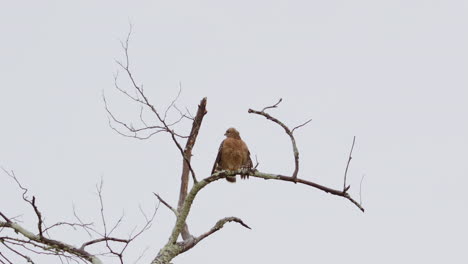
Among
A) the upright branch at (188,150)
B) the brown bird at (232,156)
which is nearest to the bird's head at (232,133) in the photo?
the brown bird at (232,156)

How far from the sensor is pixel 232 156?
28.2ft

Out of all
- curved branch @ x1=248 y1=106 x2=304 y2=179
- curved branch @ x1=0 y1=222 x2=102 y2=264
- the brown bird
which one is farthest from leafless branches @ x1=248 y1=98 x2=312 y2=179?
the brown bird

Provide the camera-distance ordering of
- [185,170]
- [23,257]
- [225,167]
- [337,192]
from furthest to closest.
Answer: [225,167] → [185,170] → [337,192] → [23,257]

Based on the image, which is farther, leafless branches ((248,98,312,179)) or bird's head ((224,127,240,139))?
bird's head ((224,127,240,139))

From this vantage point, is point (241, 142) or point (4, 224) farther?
point (241, 142)

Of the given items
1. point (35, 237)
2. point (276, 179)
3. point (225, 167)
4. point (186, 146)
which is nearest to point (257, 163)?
point (276, 179)

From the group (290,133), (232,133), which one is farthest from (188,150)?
(232,133)

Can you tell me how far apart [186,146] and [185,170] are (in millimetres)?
229

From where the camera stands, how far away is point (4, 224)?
174 inches

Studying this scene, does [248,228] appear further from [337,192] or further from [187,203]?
[337,192]

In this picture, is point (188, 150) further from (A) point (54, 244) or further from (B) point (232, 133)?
(B) point (232, 133)

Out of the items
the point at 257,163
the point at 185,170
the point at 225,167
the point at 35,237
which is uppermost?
the point at 225,167

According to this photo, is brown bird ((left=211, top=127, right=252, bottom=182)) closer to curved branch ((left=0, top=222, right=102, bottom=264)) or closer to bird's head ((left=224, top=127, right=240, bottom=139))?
bird's head ((left=224, top=127, right=240, bottom=139))

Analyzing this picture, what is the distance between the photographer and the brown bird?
860 centimetres
